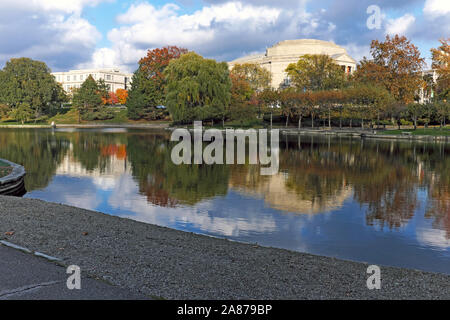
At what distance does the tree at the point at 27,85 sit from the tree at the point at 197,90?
41.0m

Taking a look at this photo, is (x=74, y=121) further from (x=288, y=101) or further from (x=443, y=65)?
(x=443, y=65)

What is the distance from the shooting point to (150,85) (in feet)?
285

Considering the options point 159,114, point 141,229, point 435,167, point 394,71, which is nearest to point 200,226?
point 141,229

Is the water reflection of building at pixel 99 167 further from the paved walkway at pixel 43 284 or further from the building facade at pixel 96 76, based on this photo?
the building facade at pixel 96 76

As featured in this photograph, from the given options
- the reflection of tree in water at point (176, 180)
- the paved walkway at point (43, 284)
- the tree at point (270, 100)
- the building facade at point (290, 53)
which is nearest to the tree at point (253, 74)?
the building facade at point (290, 53)

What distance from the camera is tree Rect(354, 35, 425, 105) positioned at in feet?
207

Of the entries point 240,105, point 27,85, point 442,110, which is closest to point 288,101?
point 240,105

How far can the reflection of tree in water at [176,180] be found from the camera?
51.3ft

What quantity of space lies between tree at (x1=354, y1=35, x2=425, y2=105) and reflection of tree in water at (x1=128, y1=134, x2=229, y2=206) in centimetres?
4731

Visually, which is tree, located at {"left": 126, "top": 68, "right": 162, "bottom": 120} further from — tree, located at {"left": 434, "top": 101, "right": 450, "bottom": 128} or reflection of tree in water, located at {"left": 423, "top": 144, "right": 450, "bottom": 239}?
reflection of tree in water, located at {"left": 423, "top": 144, "right": 450, "bottom": 239}

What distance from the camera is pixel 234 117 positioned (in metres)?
63.8

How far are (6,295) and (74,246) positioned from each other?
7.67ft

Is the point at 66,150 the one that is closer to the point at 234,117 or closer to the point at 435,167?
the point at 435,167

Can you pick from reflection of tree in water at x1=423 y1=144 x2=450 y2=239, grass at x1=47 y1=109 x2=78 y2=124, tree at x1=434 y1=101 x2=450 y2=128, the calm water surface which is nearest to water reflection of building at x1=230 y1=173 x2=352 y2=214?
the calm water surface
